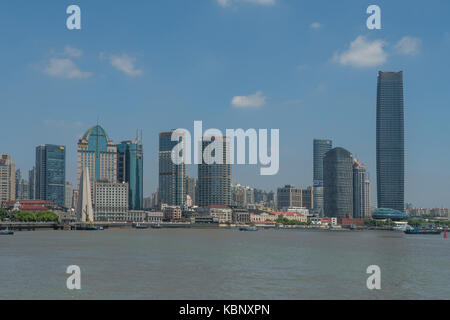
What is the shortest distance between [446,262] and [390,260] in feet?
24.9

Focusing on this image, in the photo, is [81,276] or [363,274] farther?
[363,274]

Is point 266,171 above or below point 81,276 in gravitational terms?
above
